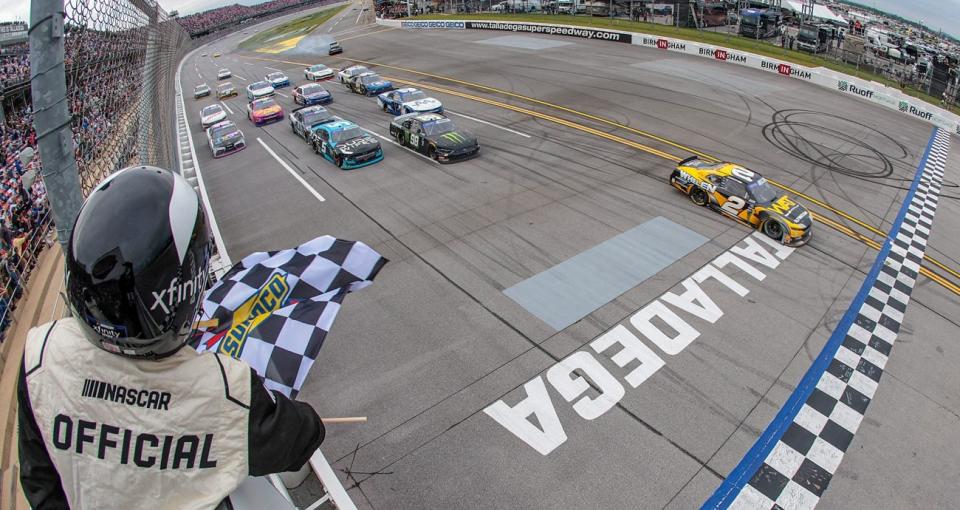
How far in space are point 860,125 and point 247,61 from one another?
5072 centimetres

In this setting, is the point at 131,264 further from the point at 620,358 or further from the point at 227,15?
the point at 227,15

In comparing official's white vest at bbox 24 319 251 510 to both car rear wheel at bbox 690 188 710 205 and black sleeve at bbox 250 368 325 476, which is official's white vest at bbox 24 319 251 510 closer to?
black sleeve at bbox 250 368 325 476

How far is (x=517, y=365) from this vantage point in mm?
8141

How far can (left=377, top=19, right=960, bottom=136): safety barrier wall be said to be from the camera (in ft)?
73.8

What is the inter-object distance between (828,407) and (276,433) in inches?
338

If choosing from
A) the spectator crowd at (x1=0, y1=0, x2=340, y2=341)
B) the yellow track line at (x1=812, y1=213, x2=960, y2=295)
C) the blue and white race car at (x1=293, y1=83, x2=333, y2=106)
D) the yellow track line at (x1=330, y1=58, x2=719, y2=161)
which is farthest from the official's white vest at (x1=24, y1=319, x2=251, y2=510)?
the blue and white race car at (x1=293, y1=83, x2=333, y2=106)

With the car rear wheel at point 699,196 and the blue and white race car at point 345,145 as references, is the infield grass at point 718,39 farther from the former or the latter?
the blue and white race car at point 345,145

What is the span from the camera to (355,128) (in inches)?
719

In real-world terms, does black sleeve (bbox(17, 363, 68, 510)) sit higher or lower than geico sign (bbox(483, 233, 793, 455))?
higher

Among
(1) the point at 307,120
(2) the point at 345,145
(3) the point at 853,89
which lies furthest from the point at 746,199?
(3) the point at 853,89

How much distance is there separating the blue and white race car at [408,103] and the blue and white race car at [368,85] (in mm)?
3458

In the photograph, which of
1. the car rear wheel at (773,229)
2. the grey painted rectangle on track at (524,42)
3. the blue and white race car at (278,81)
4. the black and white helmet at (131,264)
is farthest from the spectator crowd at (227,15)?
the black and white helmet at (131,264)

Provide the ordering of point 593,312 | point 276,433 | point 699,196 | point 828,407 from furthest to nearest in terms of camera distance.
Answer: point 699,196, point 593,312, point 828,407, point 276,433

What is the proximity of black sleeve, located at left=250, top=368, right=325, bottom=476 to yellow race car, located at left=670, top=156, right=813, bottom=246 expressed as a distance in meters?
12.6
